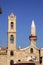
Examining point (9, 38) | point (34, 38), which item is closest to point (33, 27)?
point (34, 38)

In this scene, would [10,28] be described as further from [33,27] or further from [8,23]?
[33,27]

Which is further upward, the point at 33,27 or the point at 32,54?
the point at 33,27

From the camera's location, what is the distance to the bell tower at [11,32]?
189ft

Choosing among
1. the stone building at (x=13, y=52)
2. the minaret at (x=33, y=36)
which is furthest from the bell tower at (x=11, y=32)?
the minaret at (x=33, y=36)

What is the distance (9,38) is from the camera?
57500 mm

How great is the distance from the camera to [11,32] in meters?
57.8

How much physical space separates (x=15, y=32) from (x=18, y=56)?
4710 millimetres

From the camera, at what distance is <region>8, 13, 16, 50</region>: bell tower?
57.5 metres

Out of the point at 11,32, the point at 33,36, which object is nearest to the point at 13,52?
the point at 11,32

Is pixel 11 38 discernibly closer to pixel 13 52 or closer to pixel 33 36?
pixel 13 52

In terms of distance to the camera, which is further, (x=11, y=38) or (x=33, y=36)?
(x=33, y=36)

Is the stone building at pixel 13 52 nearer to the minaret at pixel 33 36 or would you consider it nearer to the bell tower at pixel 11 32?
the bell tower at pixel 11 32

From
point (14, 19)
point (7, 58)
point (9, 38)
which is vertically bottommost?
point (7, 58)

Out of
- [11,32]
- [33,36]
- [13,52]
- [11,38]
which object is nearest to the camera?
[13,52]
